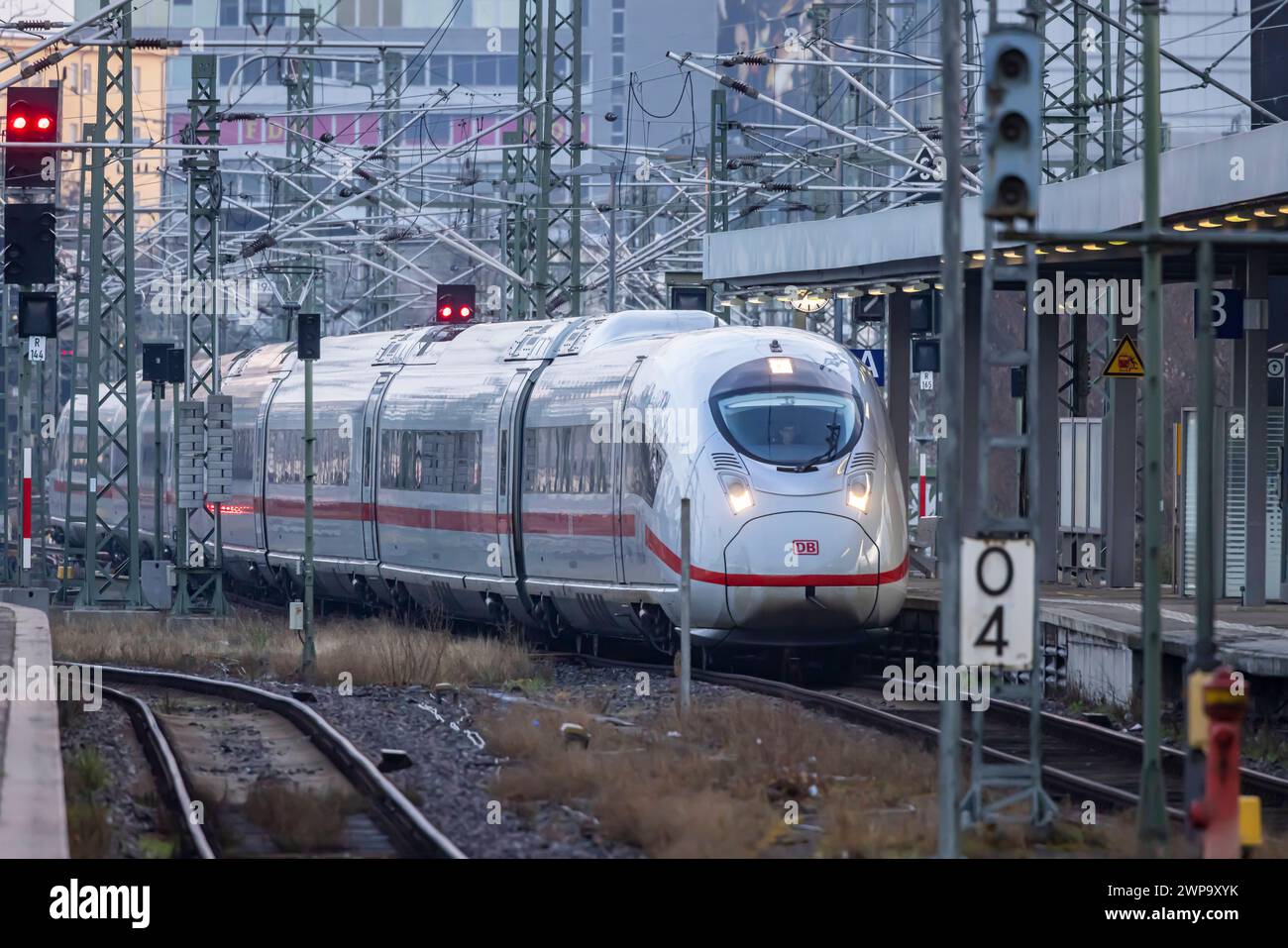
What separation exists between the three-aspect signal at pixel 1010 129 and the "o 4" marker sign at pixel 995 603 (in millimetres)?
1551

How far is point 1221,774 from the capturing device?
9.59 metres

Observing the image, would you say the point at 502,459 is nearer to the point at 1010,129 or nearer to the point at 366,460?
the point at 366,460

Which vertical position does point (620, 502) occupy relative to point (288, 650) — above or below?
above

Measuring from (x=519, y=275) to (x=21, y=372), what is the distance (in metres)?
7.97

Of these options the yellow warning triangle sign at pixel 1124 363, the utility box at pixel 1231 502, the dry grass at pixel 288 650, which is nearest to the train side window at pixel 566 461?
the dry grass at pixel 288 650

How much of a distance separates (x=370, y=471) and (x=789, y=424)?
915 cm

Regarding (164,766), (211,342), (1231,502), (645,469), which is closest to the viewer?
(164,766)

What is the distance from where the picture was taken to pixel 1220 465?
25.6m

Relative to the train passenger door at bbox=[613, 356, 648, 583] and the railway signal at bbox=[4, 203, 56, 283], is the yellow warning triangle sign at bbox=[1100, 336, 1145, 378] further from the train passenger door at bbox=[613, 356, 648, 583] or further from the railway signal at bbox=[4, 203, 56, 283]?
the railway signal at bbox=[4, 203, 56, 283]

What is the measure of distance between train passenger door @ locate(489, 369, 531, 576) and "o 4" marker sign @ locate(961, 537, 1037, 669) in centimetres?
1428

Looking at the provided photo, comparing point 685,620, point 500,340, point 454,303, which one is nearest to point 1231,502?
point 500,340

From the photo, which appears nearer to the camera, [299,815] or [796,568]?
[299,815]

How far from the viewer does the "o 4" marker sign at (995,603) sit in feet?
33.2
